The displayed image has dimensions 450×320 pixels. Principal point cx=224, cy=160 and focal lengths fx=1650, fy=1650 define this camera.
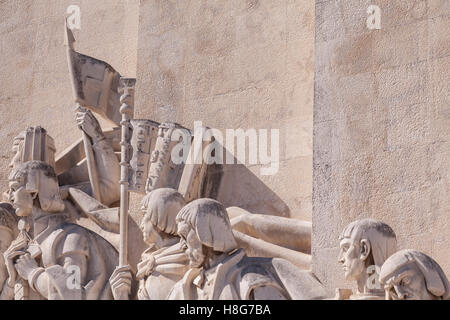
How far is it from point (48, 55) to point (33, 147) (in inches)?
76.9

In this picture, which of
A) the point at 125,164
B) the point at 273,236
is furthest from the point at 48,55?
the point at 273,236

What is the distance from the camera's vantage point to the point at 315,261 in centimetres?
1124

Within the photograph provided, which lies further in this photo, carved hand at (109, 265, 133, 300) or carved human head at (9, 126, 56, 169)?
carved human head at (9, 126, 56, 169)

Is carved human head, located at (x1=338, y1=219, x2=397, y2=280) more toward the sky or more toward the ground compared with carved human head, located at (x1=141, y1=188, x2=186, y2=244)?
more toward the ground

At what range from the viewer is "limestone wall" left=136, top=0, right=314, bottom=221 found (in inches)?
481

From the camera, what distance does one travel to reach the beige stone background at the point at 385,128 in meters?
11.1

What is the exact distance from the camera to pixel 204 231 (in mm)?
10633

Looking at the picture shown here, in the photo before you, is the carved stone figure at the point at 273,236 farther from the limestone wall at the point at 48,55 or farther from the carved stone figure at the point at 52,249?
the limestone wall at the point at 48,55

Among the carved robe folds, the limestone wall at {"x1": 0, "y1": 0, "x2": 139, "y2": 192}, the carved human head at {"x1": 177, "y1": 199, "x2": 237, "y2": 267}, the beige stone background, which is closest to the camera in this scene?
the carved human head at {"x1": 177, "y1": 199, "x2": 237, "y2": 267}

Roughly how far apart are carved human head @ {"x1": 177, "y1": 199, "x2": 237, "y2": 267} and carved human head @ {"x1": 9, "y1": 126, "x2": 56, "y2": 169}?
2490 millimetres

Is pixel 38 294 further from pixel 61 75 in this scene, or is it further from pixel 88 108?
pixel 61 75

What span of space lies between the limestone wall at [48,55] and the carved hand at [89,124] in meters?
1.04

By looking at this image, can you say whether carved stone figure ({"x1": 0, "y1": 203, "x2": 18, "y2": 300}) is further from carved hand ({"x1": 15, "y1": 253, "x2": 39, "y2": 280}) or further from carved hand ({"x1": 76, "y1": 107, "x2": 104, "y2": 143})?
carved hand ({"x1": 76, "y1": 107, "x2": 104, "y2": 143})

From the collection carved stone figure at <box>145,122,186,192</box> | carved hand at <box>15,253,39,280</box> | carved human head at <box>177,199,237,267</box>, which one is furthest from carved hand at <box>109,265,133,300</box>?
carved human head at <box>177,199,237,267</box>
